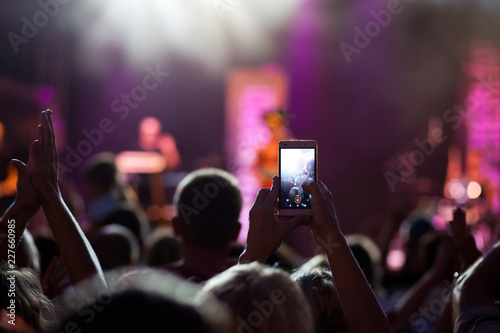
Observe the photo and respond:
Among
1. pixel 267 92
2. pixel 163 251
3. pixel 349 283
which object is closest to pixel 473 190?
pixel 267 92

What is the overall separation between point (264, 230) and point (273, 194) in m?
0.12

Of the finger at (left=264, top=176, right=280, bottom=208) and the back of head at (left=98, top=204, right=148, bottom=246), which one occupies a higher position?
the finger at (left=264, top=176, right=280, bottom=208)

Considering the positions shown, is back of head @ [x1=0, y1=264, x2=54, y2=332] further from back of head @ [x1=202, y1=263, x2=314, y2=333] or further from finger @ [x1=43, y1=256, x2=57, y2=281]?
finger @ [x1=43, y1=256, x2=57, y2=281]

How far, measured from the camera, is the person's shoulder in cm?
148

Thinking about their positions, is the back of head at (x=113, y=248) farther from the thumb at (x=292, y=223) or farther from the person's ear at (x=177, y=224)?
the thumb at (x=292, y=223)

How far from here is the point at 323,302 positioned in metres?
1.52

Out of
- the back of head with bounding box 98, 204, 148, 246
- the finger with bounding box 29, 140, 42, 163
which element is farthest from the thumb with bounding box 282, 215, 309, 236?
the back of head with bounding box 98, 204, 148, 246

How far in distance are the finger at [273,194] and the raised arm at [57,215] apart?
494 mm

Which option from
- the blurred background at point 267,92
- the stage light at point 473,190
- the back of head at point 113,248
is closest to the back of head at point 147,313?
the back of head at point 113,248

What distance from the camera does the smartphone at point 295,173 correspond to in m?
1.73

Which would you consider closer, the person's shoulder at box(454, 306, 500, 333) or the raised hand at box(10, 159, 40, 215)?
the person's shoulder at box(454, 306, 500, 333)

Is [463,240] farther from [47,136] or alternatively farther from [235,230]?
[47,136]

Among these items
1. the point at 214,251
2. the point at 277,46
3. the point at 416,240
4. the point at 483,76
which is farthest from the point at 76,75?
the point at 214,251

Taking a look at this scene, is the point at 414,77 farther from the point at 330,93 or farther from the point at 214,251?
the point at 214,251
